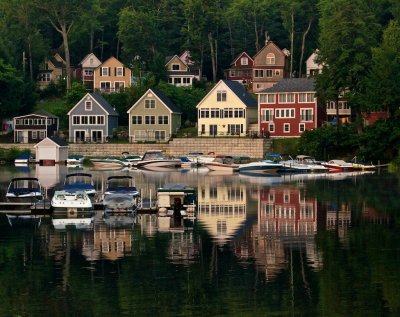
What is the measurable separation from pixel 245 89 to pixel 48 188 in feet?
206

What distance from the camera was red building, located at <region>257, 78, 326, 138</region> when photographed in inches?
5290

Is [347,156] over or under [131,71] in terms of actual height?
under

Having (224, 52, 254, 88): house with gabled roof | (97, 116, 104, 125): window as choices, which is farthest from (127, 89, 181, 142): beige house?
(224, 52, 254, 88): house with gabled roof

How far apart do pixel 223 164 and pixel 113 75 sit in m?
42.2

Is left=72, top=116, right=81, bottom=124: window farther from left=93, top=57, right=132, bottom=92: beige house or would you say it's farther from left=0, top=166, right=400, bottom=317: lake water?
left=0, top=166, right=400, bottom=317: lake water

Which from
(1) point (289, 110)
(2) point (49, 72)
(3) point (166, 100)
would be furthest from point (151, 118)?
(2) point (49, 72)

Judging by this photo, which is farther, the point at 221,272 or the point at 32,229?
the point at 32,229

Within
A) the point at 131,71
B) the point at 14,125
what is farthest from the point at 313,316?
the point at 131,71

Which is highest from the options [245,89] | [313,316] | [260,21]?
[260,21]

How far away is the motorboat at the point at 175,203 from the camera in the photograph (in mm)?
65812

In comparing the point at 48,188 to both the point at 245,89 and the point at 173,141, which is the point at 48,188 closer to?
the point at 173,141

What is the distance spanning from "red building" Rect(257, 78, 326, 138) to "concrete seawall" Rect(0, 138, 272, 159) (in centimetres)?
555

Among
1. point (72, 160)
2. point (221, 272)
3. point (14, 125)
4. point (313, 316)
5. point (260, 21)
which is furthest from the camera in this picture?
point (260, 21)

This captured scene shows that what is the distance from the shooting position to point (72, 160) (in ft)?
427
